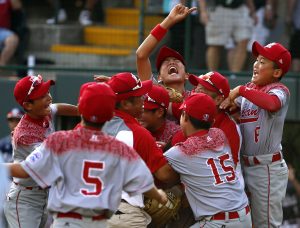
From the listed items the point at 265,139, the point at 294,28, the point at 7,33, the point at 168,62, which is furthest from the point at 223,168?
the point at 7,33

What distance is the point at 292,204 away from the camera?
35.2 feet

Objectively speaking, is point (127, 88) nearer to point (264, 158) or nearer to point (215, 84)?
point (215, 84)

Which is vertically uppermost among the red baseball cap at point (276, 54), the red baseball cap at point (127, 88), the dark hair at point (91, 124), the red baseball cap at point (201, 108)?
the red baseball cap at point (276, 54)

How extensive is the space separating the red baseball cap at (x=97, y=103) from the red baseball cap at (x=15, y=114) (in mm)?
4112

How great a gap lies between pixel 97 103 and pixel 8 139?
5230mm

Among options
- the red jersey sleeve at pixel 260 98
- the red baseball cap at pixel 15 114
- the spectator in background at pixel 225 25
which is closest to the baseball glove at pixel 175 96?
the red jersey sleeve at pixel 260 98

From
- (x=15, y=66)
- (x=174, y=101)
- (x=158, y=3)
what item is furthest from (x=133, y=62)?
(x=174, y=101)

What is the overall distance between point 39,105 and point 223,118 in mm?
1302

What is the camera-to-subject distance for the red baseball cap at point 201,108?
632 cm

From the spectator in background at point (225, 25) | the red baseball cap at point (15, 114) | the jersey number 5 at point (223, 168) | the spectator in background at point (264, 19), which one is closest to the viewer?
the jersey number 5 at point (223, 168)

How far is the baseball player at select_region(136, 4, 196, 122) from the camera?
7164 millimetres

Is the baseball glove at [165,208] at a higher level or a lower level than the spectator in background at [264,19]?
lower

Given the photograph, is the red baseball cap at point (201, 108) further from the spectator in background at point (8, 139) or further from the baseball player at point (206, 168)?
the spectator in background at point (8, 139)

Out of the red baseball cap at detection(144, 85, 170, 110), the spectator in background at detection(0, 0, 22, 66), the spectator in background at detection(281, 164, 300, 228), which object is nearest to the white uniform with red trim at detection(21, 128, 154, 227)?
the red baseball cap at detection(144, 85, 170, 110)
